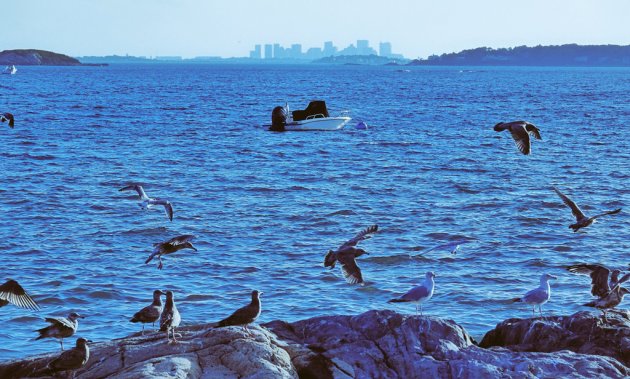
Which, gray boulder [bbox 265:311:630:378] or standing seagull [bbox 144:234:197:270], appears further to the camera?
standing seagull [bbox 144:234:197:270]

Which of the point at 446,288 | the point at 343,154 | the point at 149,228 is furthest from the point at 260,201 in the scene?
the point at 343,154

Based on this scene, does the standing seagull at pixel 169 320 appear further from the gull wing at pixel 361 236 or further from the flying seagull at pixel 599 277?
the flying seagull at pixel 599 277

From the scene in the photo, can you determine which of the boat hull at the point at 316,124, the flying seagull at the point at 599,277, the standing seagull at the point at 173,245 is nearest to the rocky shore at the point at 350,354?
the flying seagull at the point at 599,277

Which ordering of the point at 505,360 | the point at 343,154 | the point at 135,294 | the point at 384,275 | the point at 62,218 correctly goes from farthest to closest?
the point at 343,154
the point at 62,218
the point at 384,275
the point at 135,294
the point at 505,360

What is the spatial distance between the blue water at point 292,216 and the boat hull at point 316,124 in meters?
1.08

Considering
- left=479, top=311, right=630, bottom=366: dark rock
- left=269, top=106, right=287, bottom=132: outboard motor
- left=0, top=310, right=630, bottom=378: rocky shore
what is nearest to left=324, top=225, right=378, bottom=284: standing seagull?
left=0, top=310, right=630, bottom=378: rocky shore

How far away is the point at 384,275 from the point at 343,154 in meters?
29.4

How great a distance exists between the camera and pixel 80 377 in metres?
12.3

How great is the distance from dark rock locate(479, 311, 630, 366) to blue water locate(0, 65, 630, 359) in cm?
335

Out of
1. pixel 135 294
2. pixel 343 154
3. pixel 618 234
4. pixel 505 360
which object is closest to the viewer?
pixel 505 360

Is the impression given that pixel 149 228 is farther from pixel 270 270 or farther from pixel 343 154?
pixel 343 154

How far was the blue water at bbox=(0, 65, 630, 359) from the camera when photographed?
20.3 metres

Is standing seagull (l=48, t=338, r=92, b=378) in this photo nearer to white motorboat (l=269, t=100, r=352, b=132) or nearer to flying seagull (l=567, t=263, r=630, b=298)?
flying seagull (l=567, t=263, r=630, b=298)

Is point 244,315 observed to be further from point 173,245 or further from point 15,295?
point 15,295
